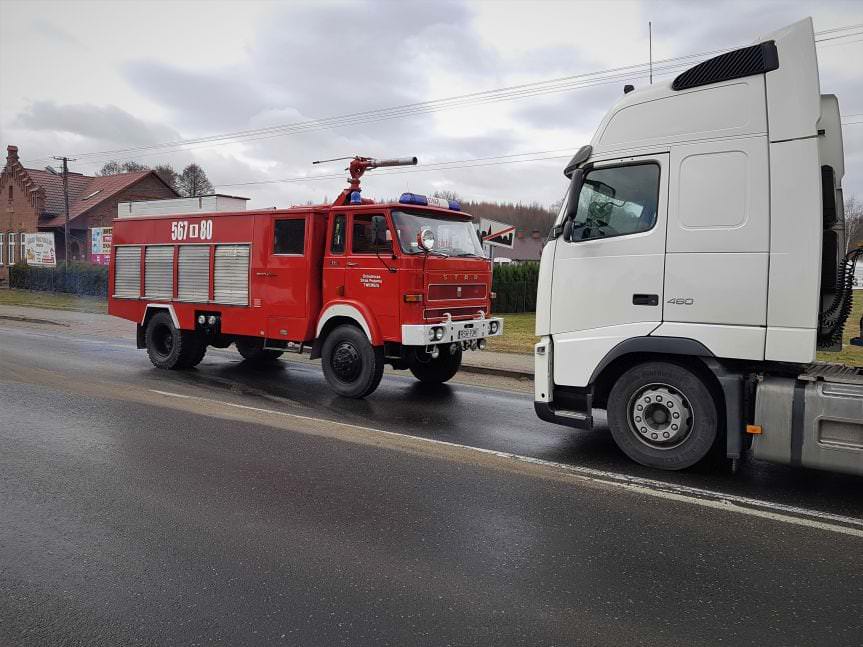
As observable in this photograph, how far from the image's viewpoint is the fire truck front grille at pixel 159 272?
1095 centimetres

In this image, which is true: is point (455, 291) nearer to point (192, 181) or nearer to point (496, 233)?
point (496, 233)

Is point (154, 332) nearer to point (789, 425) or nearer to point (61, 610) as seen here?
point (61, 610)

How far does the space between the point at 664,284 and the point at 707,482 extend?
63.5 inches

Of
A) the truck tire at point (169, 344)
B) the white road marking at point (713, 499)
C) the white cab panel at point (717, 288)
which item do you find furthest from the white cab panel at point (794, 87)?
the truck tire at point (169, 344)

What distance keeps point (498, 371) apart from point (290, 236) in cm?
419

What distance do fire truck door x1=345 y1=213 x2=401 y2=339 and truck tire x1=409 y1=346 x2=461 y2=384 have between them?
1541 mm

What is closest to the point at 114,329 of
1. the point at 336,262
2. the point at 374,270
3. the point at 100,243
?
the point at 336,262

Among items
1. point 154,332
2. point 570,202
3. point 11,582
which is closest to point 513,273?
point 154,332

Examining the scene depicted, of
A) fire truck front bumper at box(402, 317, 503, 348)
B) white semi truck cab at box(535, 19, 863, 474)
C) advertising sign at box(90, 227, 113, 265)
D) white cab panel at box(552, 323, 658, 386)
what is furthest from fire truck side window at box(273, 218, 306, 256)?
advertising sign at box(90, 227, 113, 265)

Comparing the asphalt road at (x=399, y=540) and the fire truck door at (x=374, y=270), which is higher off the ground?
the fire truck door at (x=374, y=270)

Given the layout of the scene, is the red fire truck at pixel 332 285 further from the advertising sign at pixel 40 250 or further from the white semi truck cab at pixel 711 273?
the advertising sign at pixel 40 250

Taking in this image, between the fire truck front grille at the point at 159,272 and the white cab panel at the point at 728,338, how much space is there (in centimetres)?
843

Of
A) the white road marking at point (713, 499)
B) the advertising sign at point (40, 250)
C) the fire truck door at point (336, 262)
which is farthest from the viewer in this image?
the advertising sign at point (40, 250)

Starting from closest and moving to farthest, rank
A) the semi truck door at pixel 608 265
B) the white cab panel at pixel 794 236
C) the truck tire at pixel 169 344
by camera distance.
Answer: the white cab panel at pixel 794 236, the semi truck door at pixel 608 265, the truck tire at pixel 169 344
